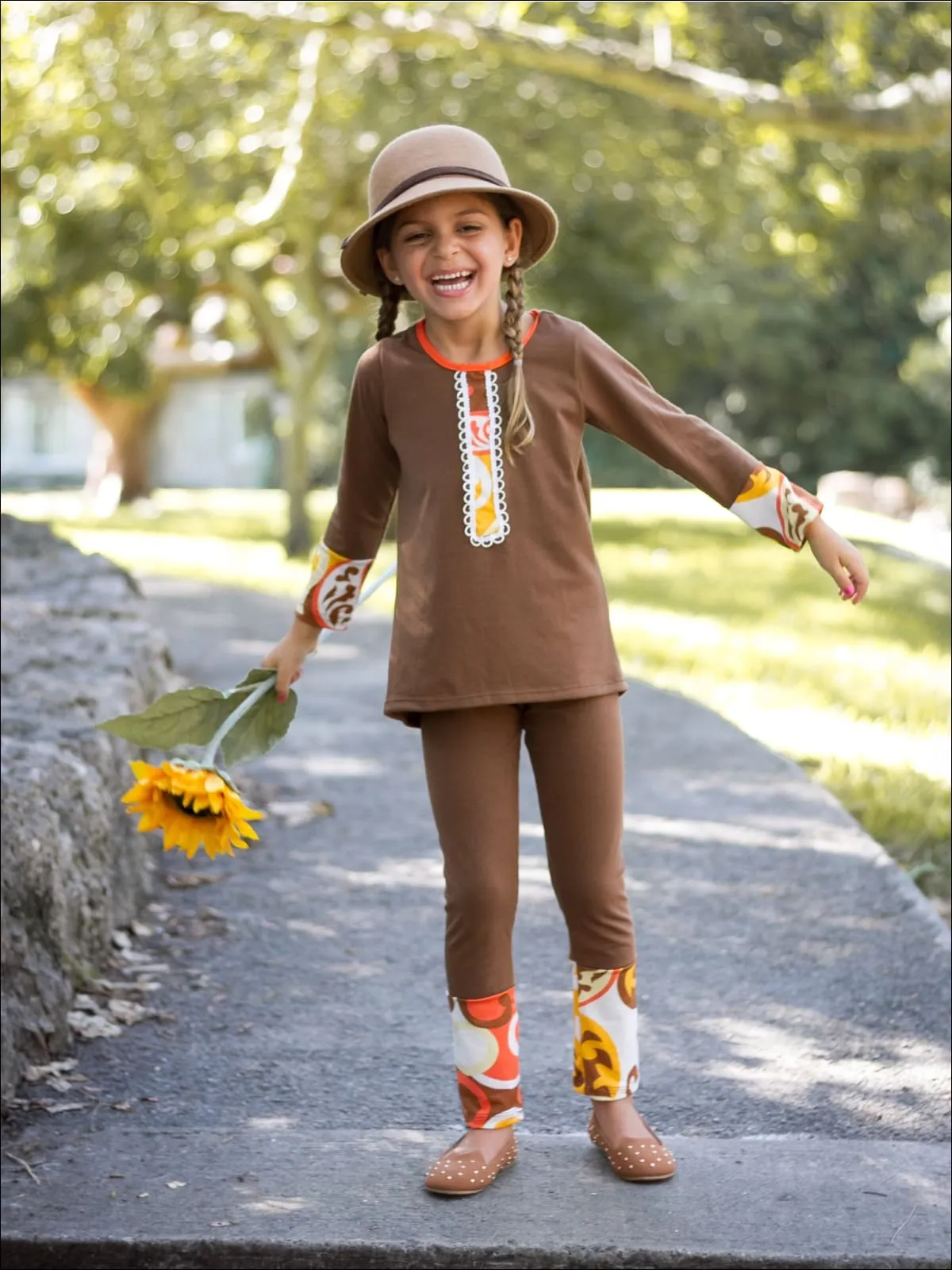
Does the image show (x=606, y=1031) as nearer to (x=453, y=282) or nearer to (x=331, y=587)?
(x=331, y=587)

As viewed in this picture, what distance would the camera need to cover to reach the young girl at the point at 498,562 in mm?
3201

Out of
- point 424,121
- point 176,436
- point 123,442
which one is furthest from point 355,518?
point 176,436

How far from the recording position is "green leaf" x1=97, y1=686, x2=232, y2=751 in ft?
10.5

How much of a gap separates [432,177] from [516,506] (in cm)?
59

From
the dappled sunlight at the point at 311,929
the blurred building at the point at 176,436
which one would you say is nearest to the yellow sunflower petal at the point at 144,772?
the dappled sunlight at the point at 311,929

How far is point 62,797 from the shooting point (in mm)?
4574

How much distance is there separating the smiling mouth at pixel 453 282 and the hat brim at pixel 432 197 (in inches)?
5.5

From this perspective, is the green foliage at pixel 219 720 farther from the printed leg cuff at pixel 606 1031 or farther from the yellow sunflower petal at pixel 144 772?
the printed leg cuff at pixel 606 1031

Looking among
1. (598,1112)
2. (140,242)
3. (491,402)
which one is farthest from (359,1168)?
(140,242)

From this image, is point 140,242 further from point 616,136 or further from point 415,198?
point 415,198

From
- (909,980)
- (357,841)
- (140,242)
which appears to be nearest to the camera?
(909,980)

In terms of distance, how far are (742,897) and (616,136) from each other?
1248 centimetres

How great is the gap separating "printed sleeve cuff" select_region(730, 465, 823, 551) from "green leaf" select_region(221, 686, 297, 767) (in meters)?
0.90

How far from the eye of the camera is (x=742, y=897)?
543cm
